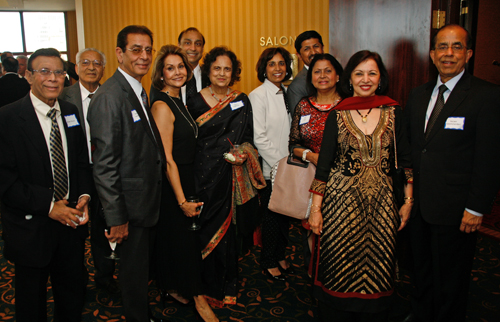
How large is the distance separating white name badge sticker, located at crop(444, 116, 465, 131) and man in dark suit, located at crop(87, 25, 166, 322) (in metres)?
1.68

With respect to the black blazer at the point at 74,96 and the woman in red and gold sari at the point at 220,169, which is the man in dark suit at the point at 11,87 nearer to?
the black blazer at the point at 74,96

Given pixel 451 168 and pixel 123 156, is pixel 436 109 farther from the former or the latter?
pixel 123 156

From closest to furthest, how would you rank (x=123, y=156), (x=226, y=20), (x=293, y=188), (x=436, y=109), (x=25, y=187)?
(x=25, y=187) → (x=123, y=156) → (x=436, y=109) → (x=293, y=188) → (x=226, y=20)

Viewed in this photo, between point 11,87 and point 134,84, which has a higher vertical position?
→ point 11,87

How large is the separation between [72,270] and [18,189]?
57 centimetres

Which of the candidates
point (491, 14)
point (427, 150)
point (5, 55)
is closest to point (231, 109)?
point (427, 150)

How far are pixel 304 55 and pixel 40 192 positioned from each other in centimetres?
249

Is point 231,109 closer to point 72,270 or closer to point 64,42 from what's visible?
point 72,270

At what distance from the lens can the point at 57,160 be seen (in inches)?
77.4

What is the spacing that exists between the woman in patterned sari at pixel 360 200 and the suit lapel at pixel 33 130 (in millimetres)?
1504

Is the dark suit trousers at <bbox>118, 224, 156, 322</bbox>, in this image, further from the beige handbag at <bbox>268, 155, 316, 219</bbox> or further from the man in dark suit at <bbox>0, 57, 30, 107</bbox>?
the man in dark suit at <bbox>0, 57, 30, 107</bbox>

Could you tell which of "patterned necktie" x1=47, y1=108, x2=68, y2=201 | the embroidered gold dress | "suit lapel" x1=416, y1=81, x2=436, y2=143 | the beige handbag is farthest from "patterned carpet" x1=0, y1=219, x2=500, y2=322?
"suit lapel" x1=416, y1=81, x2=436, y2=143

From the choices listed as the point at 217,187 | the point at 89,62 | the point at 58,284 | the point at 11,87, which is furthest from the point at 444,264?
the point at 11,87

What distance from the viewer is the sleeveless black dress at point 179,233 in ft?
7.89
